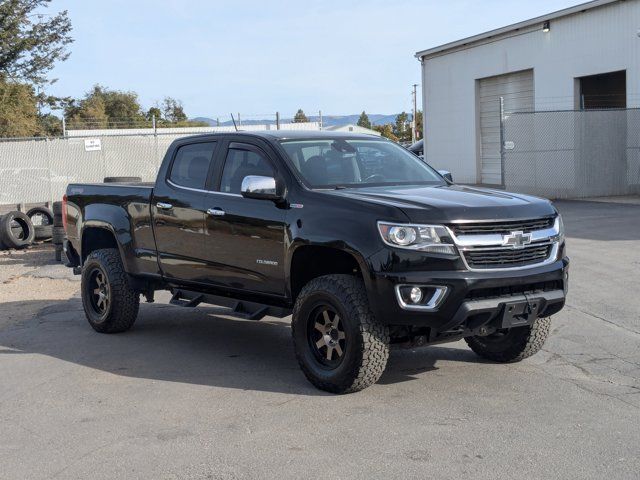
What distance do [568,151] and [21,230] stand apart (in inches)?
560

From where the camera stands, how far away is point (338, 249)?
6.20 meters

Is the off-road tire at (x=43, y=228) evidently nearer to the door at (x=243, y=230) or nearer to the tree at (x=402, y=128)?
the door at (x=243, y=230)

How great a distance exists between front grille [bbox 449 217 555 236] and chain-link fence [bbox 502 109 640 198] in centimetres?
1732

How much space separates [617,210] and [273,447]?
15.7 meters

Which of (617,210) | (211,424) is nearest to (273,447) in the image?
(211,424)

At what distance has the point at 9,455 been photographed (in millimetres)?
5168

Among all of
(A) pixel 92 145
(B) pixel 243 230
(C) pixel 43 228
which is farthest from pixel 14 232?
(B) pixel 243 230

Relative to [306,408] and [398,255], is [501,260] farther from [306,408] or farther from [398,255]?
[306,408]

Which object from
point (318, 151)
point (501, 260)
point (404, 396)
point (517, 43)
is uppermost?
point (517, 43)

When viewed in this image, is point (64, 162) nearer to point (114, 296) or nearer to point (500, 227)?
point (114, 296)

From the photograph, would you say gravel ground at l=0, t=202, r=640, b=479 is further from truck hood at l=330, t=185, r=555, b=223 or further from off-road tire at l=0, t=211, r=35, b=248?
off-road tire at l=0, t=211, r=35, b=248

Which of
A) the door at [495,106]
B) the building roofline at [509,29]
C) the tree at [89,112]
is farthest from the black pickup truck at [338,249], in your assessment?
the tree at [89,112]

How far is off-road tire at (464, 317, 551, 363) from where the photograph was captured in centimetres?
692

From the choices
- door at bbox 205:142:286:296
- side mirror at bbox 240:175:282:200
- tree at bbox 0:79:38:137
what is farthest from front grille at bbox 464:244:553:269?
tree at bbox 0:79:38:137
